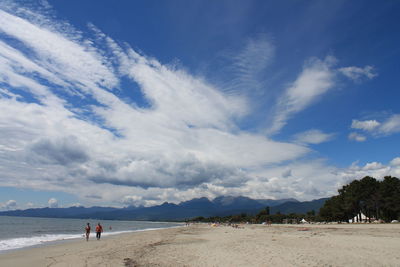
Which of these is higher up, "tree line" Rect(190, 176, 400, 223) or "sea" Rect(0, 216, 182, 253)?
"tree line" Rect(190, 176, 400, 223)

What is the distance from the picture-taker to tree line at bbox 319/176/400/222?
197 feet

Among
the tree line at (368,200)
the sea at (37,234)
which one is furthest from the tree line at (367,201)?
the sea at (37,234)

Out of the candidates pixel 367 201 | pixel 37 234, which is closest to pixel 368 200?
pixel 367 201

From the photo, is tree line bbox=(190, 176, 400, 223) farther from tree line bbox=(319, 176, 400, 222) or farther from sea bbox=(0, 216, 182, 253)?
sea bbox=(0, 216, 182, 253)

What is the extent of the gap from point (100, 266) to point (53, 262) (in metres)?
3.74

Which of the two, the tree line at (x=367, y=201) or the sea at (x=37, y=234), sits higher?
the tree line at (x=367, y=201)

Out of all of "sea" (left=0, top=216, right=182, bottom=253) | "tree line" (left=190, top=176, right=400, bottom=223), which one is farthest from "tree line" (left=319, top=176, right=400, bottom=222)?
"sea" (left=0, top=216, right=182, bottom=253)

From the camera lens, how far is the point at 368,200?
6662 cm

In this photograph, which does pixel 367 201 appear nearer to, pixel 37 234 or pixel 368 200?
pixel 368 200

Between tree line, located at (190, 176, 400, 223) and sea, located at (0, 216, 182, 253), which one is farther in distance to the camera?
tree line, located at (190, 176, 400, 223)

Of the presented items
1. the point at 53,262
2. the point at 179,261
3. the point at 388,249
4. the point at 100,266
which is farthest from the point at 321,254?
the point at 53,262

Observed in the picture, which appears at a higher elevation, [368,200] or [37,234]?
[368,200]

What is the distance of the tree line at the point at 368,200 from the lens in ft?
197

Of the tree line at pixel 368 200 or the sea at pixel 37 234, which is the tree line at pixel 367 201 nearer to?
the tree line at pixel 368 200
